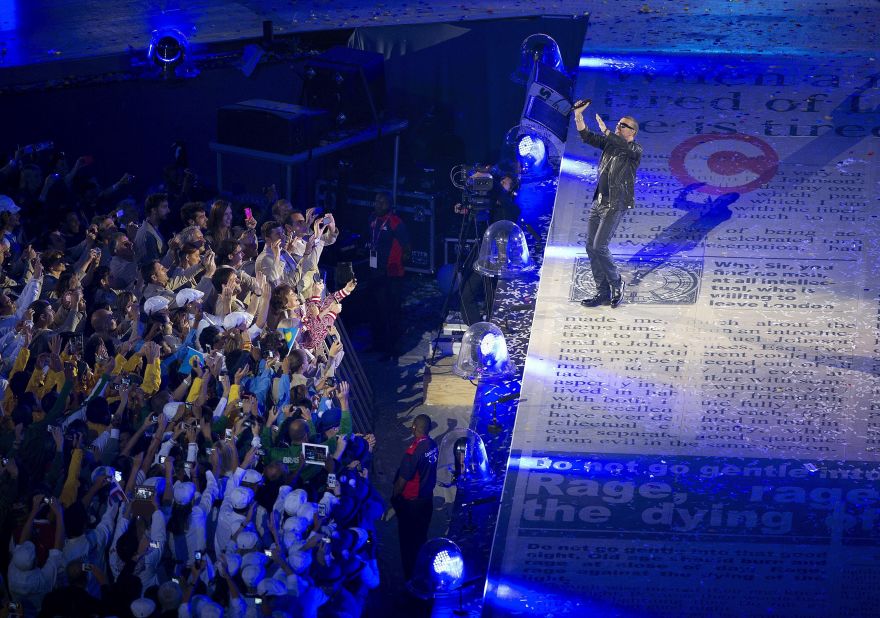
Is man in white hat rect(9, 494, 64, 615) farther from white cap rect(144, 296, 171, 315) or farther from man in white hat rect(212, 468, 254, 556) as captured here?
white cap rect(144, 296, 171, 315)

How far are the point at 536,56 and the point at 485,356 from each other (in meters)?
4.55

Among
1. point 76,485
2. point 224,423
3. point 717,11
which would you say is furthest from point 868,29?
point 76,485

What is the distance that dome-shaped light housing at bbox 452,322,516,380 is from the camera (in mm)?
10188

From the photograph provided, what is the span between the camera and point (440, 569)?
8.41 metres

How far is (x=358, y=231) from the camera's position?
14.1 meters

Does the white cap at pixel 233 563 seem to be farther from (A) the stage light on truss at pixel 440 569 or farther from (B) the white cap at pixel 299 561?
(A) the stage light on truss at pixel 440 569

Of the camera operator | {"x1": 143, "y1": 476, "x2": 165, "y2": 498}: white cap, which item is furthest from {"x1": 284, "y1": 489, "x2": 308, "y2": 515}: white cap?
the camera operator

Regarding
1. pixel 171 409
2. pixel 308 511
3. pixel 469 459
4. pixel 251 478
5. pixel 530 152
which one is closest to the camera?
pixel 308 511

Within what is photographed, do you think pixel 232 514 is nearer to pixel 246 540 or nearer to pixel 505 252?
pixel 246 540

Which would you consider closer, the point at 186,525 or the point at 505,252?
the point at 186,525

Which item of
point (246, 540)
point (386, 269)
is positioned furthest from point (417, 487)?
point (386, 269)

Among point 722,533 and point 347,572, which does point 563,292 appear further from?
point 347,572

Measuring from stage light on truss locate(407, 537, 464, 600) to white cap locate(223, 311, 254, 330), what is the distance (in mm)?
2323

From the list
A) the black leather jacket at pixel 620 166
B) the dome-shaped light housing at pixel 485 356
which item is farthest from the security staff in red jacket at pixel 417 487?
the black leather jacket at pixel 620 166
